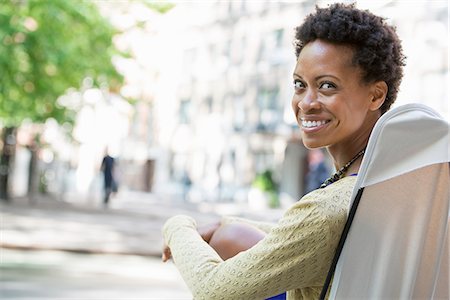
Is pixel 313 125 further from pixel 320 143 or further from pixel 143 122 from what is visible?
pixel 143 122

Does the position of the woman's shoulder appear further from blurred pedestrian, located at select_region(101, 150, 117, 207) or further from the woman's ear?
blurred pedestrian, located at select_region(101, 150, 117, 207)

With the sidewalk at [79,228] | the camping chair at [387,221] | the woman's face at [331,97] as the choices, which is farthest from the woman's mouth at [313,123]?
the sidewalk at [79,228]

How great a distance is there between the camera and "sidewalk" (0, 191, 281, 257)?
1280cm

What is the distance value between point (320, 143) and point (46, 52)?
1753 cm

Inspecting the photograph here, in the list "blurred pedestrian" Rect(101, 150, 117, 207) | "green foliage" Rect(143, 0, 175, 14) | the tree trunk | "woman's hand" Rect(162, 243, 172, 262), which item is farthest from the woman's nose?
"blurred pedestrian" Rect(101, 150, 117, 207)

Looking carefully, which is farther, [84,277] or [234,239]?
[84,277]

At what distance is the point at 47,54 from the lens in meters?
18.6

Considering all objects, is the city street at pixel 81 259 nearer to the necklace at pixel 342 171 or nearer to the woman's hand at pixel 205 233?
the woman's hand at pixel 205 233

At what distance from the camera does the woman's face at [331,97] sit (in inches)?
65.4

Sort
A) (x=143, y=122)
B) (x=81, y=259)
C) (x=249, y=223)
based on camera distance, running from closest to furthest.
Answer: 1. (x=249, y=223)
2. (x=81, y=259)
3. (x=143, y=122)

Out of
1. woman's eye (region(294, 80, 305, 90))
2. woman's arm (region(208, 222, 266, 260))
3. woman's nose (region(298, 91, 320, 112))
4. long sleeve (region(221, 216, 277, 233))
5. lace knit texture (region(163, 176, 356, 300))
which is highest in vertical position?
woman's eye (region(294, 80, 305, 90))

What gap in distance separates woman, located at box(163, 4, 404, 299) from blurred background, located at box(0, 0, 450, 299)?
15 cm

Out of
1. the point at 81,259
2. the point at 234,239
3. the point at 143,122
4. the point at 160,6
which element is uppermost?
the point at 143,122

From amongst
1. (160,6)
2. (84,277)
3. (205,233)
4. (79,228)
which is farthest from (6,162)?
(205,233)
